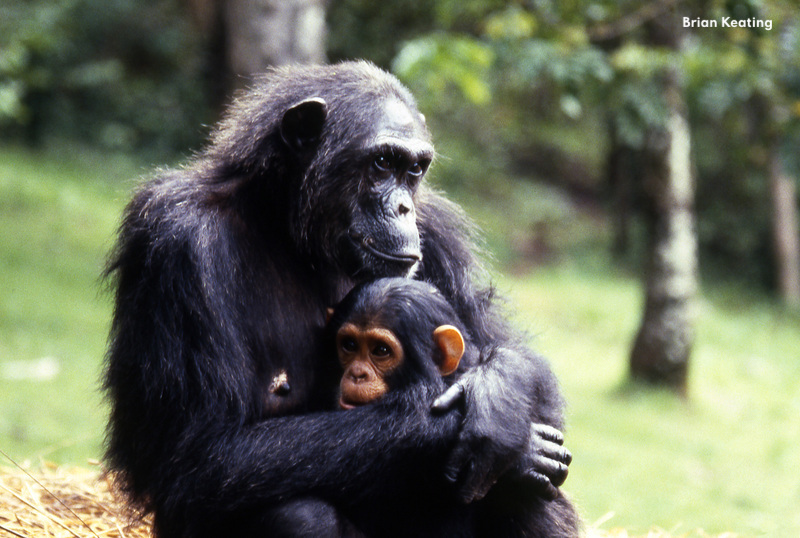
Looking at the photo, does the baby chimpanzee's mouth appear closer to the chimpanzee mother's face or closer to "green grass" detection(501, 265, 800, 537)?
the chimpanzee mother's face

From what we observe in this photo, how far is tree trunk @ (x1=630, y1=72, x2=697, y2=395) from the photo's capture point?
11734 millimetres

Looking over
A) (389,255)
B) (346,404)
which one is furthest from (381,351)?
(389,255)

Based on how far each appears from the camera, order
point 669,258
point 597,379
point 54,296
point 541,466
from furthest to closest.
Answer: point 54,296, point 597,379, point 669,258, point 541,466

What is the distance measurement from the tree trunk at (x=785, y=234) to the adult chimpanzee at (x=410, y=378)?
53.1 feet

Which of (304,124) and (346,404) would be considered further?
(304,124)

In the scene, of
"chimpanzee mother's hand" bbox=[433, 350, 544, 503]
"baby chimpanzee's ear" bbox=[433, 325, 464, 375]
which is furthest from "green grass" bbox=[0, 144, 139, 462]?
"chimpanzee mother's hand" bbox=[433, 350, 544, 503]

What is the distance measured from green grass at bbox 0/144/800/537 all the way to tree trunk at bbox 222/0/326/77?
3.53 m

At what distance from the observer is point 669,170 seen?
1176cm

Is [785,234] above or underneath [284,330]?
above

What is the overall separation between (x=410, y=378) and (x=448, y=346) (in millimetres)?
249

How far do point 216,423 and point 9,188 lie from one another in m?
15.5

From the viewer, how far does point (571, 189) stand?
88.8 feet

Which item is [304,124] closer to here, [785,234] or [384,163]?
[384,163]

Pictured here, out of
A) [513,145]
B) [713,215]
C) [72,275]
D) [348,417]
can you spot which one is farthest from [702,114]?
[348,417]
